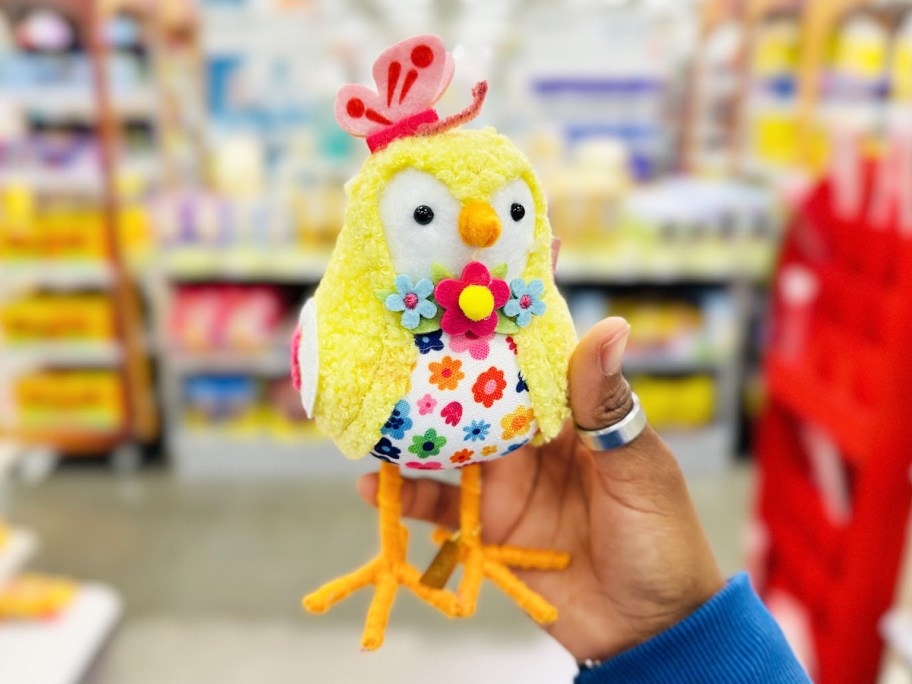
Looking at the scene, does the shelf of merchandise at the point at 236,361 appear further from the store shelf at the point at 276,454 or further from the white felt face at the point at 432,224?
the white felt face at the point at 432,224

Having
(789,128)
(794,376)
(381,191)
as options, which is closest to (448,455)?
(381,191)

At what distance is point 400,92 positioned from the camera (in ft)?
2.06

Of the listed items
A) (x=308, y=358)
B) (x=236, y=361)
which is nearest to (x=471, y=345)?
(x=308, y=358)

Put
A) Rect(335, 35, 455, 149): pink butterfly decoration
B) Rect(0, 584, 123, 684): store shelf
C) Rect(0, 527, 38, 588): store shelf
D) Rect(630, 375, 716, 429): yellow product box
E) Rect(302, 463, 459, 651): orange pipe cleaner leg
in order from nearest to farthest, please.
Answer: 1. Rect(335, 35, 455, 149): pink butterfly decoration
2. Rect(302, 463, 459, 651): orange pipe cleaner leg
3. Rect(0, 584, 123, 684): store shelf
4. Rect(0, 527, 38, 588): store shelf
5. Rect(630, 375, 716, 429): yellow product box

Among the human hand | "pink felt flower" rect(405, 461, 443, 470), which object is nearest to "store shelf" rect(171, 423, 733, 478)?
the human hand

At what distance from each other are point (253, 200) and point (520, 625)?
180 centimetres

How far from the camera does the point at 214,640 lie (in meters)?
2.14

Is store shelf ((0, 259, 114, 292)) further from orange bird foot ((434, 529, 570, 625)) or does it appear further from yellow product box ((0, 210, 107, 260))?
orange bird foot ((434, 529, 570, 625))

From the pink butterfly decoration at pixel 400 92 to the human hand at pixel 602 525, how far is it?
0.28 m

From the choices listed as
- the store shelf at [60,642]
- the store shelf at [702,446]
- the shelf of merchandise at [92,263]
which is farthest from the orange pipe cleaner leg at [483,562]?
the shelf of merchandise at [92,263]

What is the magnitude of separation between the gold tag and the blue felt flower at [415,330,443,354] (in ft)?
0.78

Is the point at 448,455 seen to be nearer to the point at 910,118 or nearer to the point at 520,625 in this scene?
the point at 520,625

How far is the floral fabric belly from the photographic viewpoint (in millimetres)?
662

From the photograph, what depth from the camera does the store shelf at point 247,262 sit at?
2.86 meters
